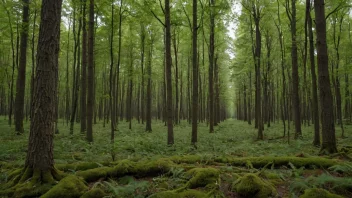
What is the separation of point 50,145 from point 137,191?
2.09 meters

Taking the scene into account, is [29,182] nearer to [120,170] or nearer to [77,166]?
[77,166]

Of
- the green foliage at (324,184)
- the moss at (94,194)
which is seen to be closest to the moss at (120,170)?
the moss at (94,194)

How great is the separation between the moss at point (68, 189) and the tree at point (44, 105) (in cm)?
49

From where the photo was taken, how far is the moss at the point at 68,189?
3.61 m

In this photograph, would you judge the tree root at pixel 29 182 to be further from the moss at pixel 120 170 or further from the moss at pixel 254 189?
the moss at pixel 254 189

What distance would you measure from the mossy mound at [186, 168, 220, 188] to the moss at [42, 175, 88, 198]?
2.11 metres

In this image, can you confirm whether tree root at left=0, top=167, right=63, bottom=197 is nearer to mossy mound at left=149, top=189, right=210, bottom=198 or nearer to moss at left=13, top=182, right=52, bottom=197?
moss at left=13, top=182, right=52, bottom=197

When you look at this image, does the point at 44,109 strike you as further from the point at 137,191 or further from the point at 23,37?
the point at 23,37

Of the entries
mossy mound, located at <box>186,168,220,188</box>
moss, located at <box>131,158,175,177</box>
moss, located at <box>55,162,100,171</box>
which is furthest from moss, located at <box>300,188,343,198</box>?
moss, located at <box>55,162,100,171</box>

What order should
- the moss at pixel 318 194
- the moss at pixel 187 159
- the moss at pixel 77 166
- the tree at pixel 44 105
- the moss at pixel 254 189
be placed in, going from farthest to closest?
the moss at pixel 187 159, the moss at pixel 77 166, the tree at pixel 44 105, the moss at pixel 254 189, the moss at pixel 318 194

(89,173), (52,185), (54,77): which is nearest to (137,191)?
(89,173)

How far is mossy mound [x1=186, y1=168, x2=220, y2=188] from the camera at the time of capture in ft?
13.9

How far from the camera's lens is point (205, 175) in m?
4.45

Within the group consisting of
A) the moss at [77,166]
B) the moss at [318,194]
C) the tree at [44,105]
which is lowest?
the moss at [318,194]
